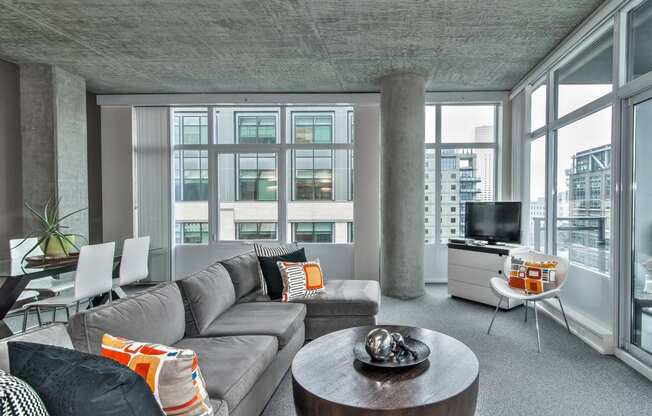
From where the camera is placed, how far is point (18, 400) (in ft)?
2.98

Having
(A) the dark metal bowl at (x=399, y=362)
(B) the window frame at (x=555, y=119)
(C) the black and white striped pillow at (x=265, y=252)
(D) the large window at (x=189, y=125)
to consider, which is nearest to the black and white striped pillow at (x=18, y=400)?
(A) the dark metal bowl at (x=399, y=362)

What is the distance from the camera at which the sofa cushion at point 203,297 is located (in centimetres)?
244

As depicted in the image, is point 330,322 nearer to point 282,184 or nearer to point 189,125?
point 282,184

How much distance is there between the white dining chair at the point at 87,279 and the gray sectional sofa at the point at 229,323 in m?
1.25

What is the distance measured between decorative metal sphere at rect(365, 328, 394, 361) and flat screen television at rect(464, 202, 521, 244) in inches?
123

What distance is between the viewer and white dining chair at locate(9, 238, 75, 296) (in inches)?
131

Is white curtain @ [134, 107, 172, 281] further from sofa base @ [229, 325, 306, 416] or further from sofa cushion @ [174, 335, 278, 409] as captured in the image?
sofa cushion @ [174, 335, 278, 409]

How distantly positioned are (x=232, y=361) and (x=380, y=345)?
81cm

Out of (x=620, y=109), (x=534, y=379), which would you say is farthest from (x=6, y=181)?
(x=620, y=109)

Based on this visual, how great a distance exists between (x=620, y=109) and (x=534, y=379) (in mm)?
2302

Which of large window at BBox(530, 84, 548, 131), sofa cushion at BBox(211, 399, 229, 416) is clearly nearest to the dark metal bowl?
sofa cushion at BBox(211, 399, 229, 416)

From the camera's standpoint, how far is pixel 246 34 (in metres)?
3.84

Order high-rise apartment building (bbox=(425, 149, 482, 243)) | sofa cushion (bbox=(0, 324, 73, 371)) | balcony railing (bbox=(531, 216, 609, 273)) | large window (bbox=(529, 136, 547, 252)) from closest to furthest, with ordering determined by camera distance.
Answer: sofa cushion (bbox=(0, 324, 73, 371)) → balcony railing (bbox=(531, 216, 609, 273)) → large window (bbox=(529, 136, 547, 252)) → high-rise apartment building (bbox=(425, 149, 482, 243))

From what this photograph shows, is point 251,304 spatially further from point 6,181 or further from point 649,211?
point 6,181
